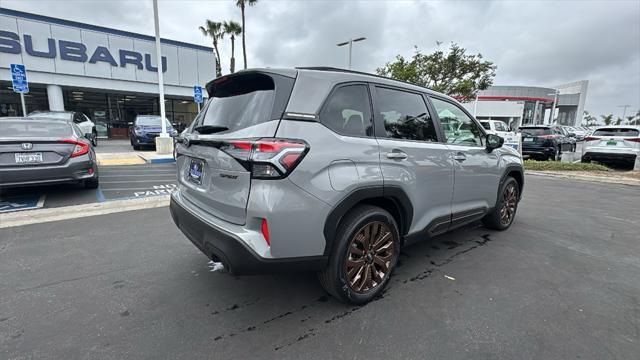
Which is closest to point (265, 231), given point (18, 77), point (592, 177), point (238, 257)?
point (238, 257)

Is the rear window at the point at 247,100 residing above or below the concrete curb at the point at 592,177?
above

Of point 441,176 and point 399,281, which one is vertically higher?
point 441,176

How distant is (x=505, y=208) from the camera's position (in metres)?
4.55

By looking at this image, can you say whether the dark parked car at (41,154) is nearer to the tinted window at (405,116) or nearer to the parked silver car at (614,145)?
the tinted window at (405,116)

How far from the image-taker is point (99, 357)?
6.67 ft

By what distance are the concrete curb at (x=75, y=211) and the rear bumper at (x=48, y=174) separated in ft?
1.47

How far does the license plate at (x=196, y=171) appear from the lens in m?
2.56

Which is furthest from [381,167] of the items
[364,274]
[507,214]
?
[507,214]

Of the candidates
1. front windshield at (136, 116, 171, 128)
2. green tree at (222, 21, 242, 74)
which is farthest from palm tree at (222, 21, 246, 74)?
front windshield at (136, 116, 171, 128)

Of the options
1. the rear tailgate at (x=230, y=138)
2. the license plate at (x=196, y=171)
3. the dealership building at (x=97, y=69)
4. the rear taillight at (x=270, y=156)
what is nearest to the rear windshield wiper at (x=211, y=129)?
the rear tailgate at (x=230, y=138)

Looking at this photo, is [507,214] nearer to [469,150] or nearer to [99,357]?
[469,150]

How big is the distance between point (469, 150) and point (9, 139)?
6.39 m

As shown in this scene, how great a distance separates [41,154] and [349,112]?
207 inches

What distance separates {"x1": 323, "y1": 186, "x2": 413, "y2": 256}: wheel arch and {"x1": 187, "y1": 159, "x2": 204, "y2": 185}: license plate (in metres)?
1.09
